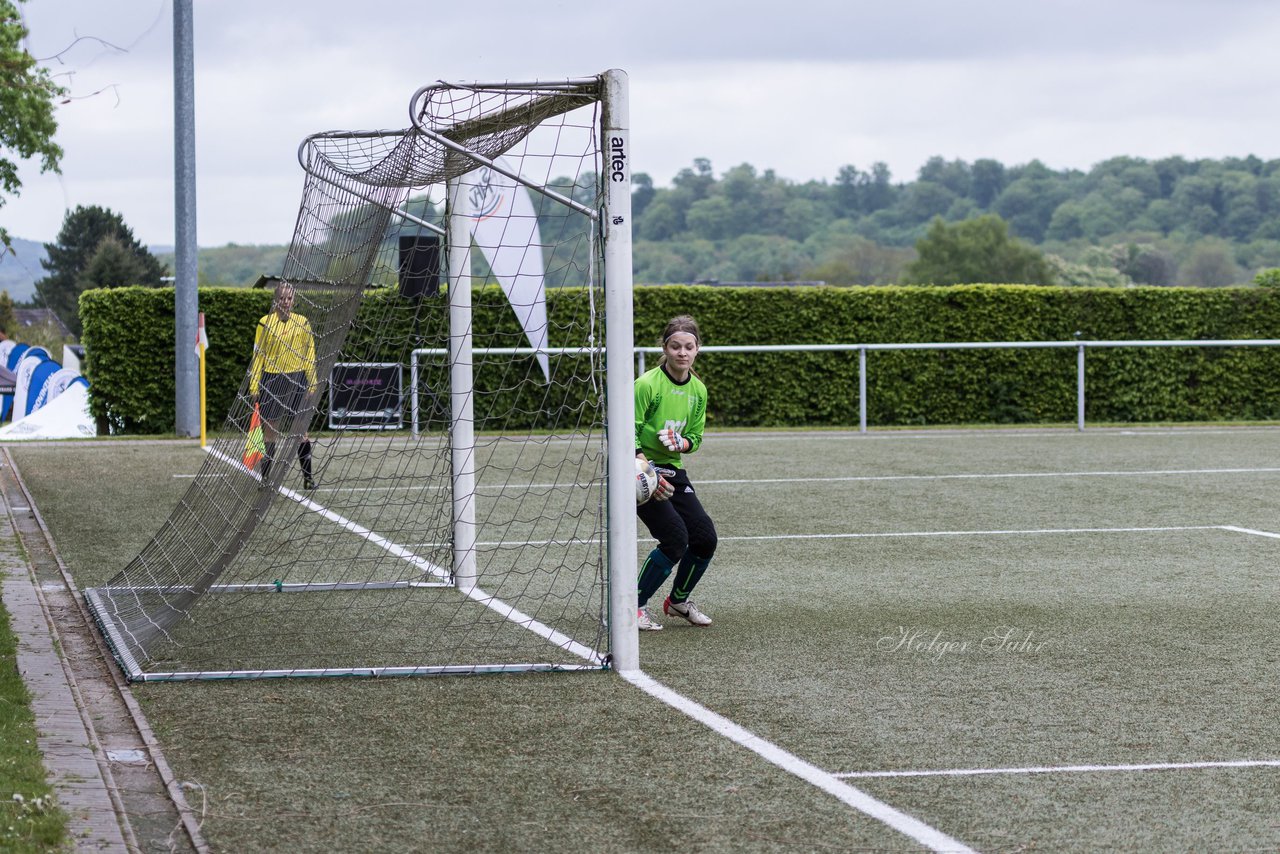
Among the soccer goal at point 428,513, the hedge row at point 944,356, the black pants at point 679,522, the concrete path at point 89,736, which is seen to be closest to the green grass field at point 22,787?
the concrete path at point 89,736

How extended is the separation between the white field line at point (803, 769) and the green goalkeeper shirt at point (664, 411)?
1346 millimetres

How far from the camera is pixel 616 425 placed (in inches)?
256

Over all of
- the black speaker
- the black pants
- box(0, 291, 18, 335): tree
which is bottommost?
the black pants

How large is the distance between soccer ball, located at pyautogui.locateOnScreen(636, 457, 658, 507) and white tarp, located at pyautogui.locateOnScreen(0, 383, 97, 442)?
18123mm

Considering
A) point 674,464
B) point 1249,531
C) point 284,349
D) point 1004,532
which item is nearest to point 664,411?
point 674,464

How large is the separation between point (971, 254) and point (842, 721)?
104965 mm

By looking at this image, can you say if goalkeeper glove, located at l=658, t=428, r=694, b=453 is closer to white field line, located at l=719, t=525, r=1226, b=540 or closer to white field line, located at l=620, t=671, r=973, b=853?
white field line, located at l=620, t=671, r=973, b=853

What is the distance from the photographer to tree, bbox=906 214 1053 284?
106 metres

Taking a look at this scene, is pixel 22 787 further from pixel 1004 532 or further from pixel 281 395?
pixel 1004 532

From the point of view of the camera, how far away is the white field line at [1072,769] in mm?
4797

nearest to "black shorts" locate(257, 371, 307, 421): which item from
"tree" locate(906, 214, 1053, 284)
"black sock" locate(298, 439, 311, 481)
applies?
"black sock" locate(298, 439, 311, 481)

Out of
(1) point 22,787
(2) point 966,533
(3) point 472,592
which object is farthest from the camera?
Answer: (2) point 966,533

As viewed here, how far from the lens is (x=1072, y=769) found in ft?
15.9

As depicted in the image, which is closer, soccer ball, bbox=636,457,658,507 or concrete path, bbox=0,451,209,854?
concrete path, bbox=0,451,209,854
